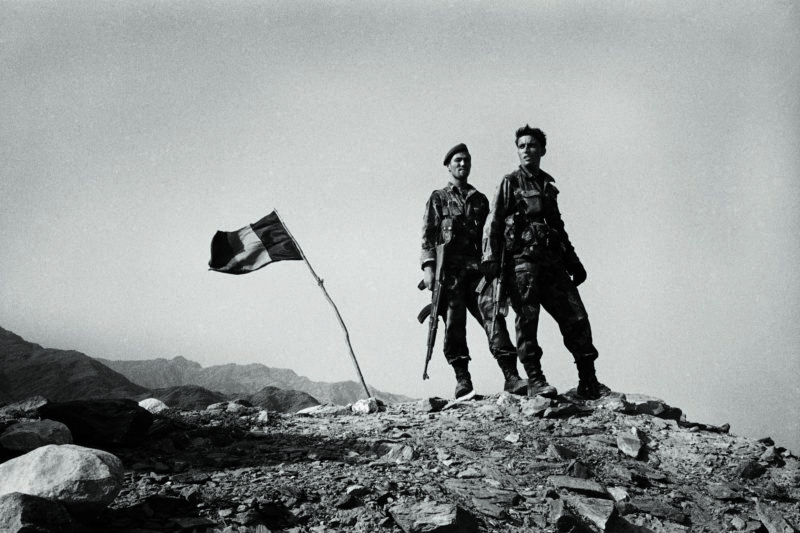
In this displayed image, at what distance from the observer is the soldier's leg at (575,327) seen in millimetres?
6258

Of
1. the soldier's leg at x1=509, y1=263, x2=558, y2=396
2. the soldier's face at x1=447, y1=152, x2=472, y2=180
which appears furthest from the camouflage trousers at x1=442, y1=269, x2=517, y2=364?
the soldier's face at x1=447, y1=152, x2=472, y2=180

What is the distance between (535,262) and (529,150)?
4.74ft

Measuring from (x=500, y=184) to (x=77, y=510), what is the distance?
17.7 feet

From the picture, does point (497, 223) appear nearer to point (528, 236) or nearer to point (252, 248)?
point (528, 236)

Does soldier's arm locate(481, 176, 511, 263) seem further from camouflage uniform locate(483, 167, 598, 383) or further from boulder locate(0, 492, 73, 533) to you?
boulder locate(0, 492, 73, 533)

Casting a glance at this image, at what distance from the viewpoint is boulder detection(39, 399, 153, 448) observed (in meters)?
4.44

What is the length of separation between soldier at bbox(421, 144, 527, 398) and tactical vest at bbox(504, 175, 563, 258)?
33.5 inches

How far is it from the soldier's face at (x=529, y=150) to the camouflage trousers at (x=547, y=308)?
1312 mm

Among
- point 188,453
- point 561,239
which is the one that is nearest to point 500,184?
point 561,239

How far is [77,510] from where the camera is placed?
2801 mm

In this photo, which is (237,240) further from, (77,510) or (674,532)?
(674,532)

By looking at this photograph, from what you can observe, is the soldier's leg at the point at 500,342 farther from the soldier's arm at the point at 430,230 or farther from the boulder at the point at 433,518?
the boulder at the point at 433,518

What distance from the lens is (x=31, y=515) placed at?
240cm

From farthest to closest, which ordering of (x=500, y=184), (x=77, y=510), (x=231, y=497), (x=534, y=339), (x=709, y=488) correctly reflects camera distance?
(x=500, y=184), (x=534, y=339), (x=709, y=488), (x=231, y=497), (x=77, y=510)
